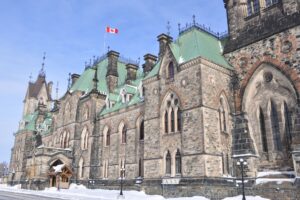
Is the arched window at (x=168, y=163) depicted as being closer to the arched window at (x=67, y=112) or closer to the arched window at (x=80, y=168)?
the arched window at (x=80, y=168)

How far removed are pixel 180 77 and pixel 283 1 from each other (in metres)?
11.0

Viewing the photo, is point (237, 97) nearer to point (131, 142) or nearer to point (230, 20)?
point (230, 20)

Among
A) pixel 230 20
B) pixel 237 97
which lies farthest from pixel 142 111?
pixel 230 20

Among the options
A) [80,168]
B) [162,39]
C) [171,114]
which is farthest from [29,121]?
[171,114]

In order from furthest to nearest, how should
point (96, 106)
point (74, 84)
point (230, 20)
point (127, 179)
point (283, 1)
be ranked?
point (74, 84) < point (96, 106) < point (127, 179) < point (230, 20) < point (283, 1)

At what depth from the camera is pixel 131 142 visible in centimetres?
3434

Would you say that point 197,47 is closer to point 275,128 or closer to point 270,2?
point 270,2

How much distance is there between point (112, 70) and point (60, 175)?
17249mm

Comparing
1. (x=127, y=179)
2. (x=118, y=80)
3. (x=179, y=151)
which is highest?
(x=118, y=80)

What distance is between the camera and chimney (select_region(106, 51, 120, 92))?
146 ft

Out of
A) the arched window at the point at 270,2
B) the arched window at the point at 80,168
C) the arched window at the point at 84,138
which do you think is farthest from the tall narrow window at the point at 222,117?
the arched window at the point at 80,168

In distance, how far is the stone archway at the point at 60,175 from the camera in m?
39.7

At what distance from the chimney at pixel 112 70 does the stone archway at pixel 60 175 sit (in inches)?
512

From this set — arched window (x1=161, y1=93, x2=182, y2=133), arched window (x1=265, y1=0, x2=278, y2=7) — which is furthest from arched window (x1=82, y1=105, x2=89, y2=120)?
arched window (x1=265, y1=0, x2=278, y2=7)
